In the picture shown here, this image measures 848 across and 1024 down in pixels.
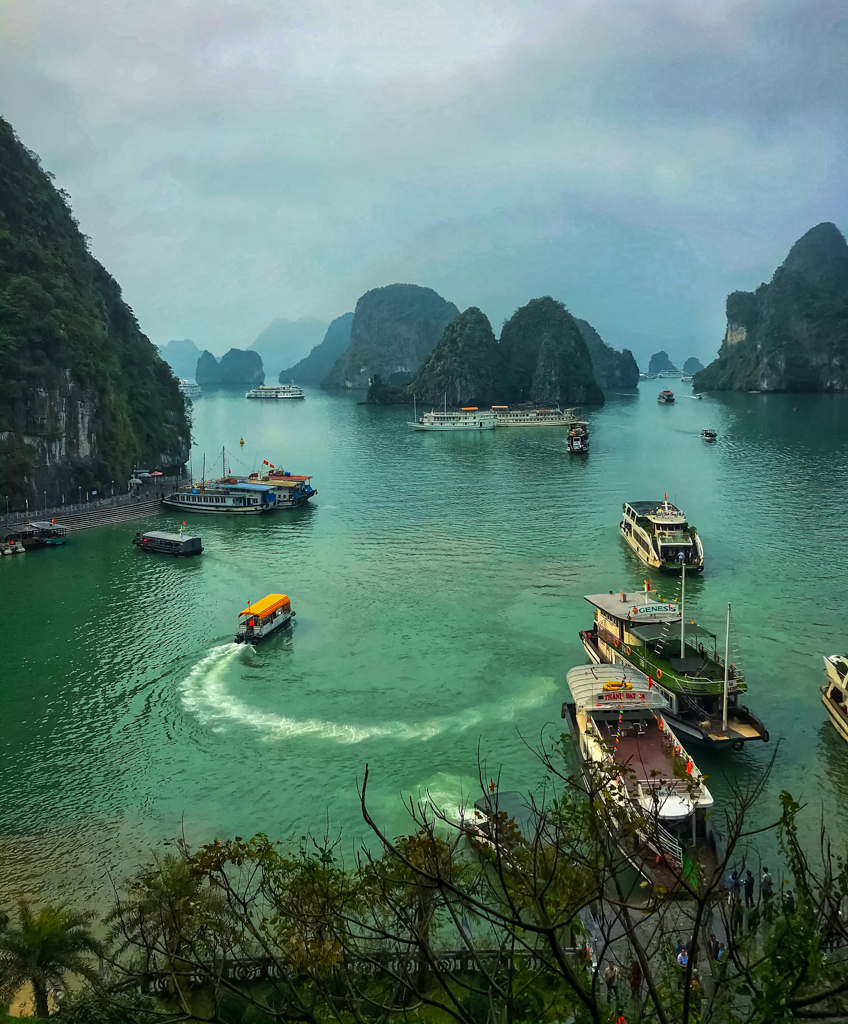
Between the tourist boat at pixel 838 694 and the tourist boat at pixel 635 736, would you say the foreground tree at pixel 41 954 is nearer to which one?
the tourist boat at pixel 635 736

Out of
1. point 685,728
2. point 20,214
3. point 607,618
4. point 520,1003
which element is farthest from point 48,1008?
point 20,214

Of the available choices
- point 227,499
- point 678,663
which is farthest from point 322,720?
point 227,499

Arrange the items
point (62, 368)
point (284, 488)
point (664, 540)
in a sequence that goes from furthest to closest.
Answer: point (284, 488) < point (62, 368) < point (664, 540)

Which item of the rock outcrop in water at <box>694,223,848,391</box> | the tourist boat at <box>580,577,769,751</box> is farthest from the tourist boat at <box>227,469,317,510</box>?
the rock outcrop in water at <box>694,223,848,391</box>

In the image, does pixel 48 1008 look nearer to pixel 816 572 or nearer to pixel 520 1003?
pixel 520 1003

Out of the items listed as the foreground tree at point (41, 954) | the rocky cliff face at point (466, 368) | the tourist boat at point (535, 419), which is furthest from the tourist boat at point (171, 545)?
the rocky cliff face at point (466, 368)

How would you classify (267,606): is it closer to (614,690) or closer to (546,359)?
(614,690)
